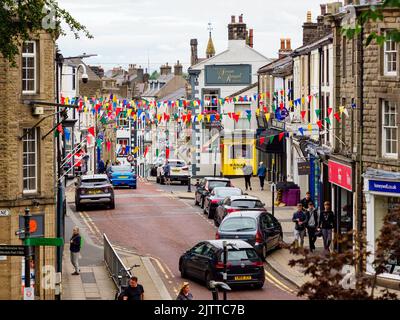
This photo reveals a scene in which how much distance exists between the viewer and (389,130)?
97.3 ft

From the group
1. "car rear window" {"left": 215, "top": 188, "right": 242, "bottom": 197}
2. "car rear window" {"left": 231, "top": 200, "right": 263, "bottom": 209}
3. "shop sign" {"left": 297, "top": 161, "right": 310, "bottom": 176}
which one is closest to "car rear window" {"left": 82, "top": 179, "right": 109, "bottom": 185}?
"car rear window" {"left": 215, "top": 188, "right": 242, "bottom": 197}

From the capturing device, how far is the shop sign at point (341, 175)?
31750 mm

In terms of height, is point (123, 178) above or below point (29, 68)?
A: below

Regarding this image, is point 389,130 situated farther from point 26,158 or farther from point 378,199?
point 26,158

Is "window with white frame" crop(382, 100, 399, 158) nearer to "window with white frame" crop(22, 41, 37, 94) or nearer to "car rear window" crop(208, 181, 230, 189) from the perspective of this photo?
"window with white frame" crop(22, 41, 37, 94)

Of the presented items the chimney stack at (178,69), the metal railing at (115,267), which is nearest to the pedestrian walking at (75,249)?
the metal railing at (115,267)

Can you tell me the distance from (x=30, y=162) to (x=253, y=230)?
318 inches

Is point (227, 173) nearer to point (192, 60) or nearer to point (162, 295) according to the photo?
point (192, 60)

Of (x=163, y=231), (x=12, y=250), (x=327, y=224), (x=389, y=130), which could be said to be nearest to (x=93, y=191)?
(x=163, y=231)

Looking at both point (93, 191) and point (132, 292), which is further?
point (93, 191)

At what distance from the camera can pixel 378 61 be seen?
1165 inches

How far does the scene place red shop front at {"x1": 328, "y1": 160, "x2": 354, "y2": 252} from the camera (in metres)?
32.2

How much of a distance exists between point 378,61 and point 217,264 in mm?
7823
